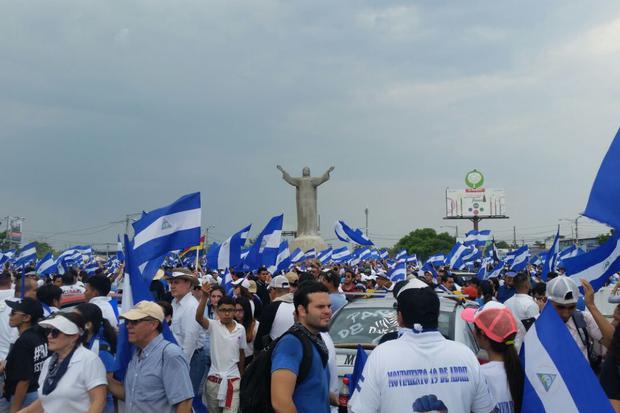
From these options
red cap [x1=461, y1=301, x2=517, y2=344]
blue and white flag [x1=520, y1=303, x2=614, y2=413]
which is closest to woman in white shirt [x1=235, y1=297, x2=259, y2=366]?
red cap [x1=461, y1=301, x2=517, y2=344]

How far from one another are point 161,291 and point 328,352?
5.96m

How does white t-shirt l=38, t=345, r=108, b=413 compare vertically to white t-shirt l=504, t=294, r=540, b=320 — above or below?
above

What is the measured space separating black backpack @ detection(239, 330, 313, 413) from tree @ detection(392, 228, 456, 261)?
89226mm

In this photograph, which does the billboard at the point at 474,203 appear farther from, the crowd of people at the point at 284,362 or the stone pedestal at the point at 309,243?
the crowd of people at the point at 284,362

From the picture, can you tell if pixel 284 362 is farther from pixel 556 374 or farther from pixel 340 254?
pixel 340 254

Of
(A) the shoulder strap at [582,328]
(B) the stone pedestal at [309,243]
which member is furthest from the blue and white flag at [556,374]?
(B) the stone pedestal at [309,243]

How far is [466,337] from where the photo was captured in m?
6.23

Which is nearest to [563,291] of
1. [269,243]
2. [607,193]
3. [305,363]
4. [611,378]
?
[607,193]

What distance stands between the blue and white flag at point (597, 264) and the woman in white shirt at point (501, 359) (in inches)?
79.8

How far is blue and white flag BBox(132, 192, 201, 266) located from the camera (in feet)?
19.4

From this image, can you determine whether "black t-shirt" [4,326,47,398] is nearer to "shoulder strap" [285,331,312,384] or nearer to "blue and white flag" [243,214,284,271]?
"shoulder strap" [285,331,312,384]

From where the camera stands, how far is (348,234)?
23234 millimetres

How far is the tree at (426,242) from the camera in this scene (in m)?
93.5

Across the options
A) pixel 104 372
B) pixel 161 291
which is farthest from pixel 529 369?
pixel 161 291
